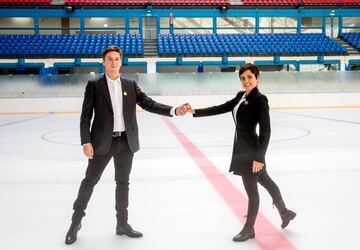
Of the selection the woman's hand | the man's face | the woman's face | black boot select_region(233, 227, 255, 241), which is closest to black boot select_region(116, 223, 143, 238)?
black boot select_region(233, 227, 255, 241)

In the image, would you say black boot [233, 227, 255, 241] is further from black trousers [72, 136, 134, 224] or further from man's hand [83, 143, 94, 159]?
man's hand [83, 143, 94, 159]

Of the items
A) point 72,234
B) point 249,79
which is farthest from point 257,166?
point 72,234

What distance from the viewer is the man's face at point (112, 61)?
102 inches

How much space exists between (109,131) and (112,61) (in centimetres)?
44

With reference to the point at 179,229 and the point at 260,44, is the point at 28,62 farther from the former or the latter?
the point at 179,229

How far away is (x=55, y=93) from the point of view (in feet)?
44.7

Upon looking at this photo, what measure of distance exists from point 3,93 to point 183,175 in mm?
10473

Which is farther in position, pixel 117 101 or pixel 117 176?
pixel 117 176

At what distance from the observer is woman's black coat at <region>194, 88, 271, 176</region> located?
A: 2.54 m

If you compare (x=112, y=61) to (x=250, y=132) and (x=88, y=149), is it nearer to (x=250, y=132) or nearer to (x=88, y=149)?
(x=88, y=149)

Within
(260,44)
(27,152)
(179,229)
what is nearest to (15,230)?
(179,229)

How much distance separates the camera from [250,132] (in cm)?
260

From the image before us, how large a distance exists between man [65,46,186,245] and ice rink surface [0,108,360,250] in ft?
0.62

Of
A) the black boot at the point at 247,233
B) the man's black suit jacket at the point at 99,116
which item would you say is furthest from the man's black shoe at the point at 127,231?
the black boot at the point at 247,233
